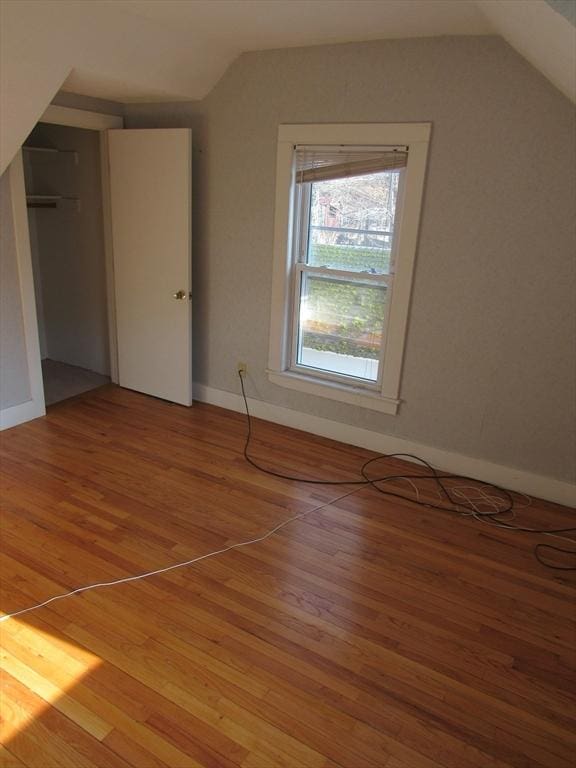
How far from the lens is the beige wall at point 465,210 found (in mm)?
2779

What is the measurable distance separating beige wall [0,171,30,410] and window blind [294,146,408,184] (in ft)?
6.19

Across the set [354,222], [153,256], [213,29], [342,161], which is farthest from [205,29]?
[153,256]

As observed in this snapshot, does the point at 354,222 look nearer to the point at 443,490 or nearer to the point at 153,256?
the point at 153,256

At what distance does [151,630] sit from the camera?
6.93 feet

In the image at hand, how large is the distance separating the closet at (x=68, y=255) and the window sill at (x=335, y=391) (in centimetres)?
177

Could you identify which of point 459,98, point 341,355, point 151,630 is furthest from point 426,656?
point 459,98

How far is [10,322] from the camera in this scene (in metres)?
3.59

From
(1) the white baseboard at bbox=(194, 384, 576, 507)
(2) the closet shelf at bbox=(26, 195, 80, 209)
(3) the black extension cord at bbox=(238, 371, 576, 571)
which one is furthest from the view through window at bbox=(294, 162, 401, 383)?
(2) the closet shelf at bbox=(26, 195, 80, 209)

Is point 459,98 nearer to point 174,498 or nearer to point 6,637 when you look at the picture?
point 174,498

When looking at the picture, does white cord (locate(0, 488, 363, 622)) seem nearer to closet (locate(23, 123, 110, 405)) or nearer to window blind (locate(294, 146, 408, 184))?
window blind (locate(294, 146, 408, 184))

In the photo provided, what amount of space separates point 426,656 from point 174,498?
62.1 inches

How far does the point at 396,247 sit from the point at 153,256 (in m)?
1.86

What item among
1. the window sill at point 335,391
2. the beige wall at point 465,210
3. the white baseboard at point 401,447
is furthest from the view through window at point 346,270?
the white baseboard at point 401,447

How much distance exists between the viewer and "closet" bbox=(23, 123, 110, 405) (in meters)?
4.45
